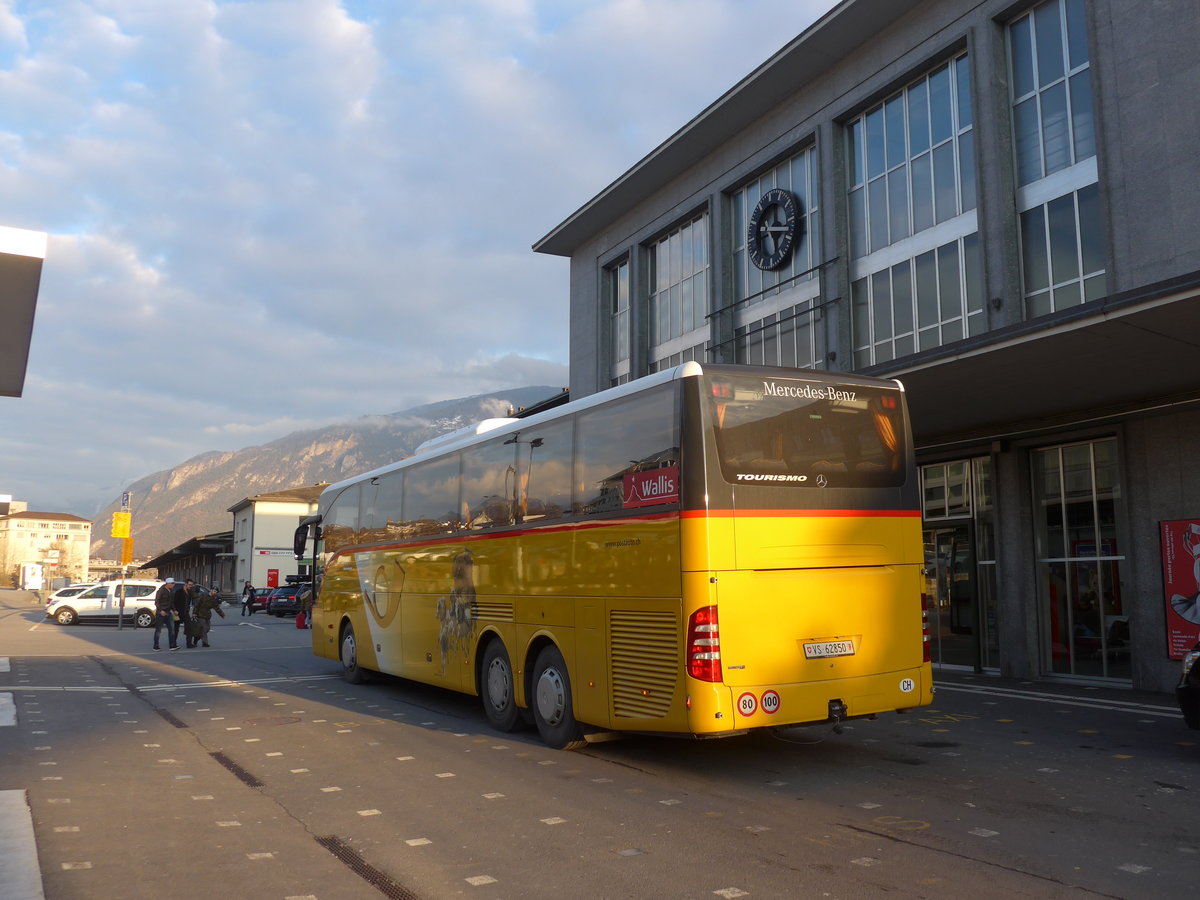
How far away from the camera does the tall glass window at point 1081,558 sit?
15.3 metres

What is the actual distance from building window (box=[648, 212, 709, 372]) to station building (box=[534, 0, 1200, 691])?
1380mm

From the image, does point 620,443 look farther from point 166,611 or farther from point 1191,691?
point 166,611

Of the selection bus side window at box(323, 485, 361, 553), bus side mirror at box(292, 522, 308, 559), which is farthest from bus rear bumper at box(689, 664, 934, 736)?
bus side mirror at box(292, 522, 308, 559)

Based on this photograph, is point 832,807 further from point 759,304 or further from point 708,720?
point 759,304

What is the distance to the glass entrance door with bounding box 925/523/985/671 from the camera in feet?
58.1

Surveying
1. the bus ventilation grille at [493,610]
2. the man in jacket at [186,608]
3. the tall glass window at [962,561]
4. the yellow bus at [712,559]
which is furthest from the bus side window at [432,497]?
the man in jacket at [186,608]

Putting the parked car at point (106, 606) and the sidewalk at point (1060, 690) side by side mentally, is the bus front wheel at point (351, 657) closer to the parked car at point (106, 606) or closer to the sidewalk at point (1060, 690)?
the sidewalk at point (1060, 690)

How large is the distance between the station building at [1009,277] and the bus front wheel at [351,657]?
955cm

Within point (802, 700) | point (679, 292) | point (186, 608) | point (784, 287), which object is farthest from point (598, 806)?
point (679, 292)

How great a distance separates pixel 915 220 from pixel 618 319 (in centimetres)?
1292

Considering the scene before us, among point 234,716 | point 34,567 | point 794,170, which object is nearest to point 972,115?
point 794,170

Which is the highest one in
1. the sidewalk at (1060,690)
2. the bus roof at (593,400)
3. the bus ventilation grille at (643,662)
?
the bus roof at (593,400)

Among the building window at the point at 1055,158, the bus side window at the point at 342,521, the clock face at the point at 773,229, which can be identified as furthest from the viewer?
the clock face at the point at 773,229

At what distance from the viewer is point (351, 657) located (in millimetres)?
16047
